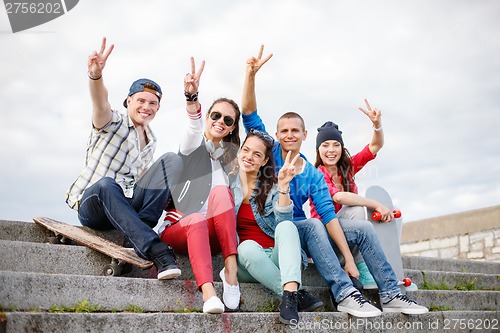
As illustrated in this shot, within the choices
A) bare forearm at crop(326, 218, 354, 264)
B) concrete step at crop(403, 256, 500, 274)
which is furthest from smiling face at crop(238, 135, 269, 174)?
concrete step at crop(403, 256, 500, 274)

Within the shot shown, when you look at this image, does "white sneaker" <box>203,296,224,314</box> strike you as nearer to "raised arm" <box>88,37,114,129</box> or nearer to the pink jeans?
the pink jeans

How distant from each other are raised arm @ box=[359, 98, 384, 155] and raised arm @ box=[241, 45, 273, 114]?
0.98 meters

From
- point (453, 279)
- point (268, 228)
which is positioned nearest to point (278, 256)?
point (268, 228)

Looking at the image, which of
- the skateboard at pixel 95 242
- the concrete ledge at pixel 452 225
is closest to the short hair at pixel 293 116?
the skateboard at pixel 95 242

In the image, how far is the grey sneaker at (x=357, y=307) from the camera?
3193 millimetres

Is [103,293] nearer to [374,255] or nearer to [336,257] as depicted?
[336,257]

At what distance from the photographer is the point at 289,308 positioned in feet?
9.62

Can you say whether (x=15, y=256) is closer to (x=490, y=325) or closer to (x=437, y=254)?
(x=490, y=325)

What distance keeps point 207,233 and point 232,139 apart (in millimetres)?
865

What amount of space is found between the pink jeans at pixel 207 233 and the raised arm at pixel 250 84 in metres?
0.91

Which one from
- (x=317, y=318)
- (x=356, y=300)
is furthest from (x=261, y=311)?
(x=356, y=300)

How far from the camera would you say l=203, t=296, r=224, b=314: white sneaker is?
2.74 meters

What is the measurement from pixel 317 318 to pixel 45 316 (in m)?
1.51

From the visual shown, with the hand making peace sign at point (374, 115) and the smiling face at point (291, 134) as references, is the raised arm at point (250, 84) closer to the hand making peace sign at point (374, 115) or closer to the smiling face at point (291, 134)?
the smiling face at point (291, 134)
